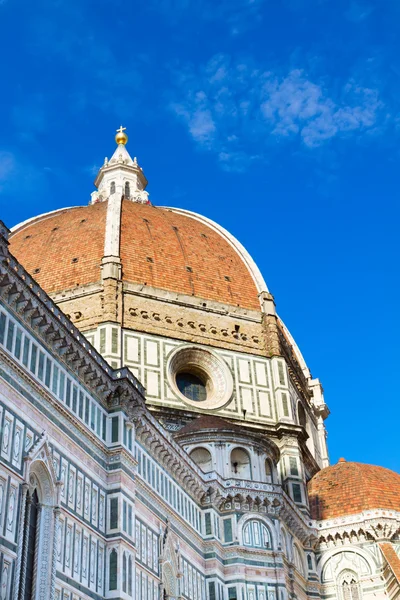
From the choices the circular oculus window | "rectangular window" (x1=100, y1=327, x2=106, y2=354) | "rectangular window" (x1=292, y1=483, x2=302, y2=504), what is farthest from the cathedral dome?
"rectangular window" (x1=100, y1=327, x2=106, y2=354)

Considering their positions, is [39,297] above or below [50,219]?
below

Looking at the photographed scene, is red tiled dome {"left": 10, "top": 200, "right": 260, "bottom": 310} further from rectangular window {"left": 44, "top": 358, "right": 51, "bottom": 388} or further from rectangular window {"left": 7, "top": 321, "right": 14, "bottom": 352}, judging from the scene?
rectangular window {"left": 7, "top": 321, "right": 14, "bottom": 352}

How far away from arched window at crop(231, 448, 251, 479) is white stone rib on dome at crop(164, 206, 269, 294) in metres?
16.3

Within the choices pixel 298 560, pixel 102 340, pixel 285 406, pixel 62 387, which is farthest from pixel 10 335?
pixel 285 406

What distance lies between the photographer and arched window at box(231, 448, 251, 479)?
131 ft

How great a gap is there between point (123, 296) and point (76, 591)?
82.6ft

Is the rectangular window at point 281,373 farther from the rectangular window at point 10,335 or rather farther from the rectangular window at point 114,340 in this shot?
the rectangular window at point 10,335

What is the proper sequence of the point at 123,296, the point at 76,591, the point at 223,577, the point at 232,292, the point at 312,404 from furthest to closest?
the point at 312,404 < the point at 232,292 < the point at 123,296 < the point at 223,577 < the point at 76,591

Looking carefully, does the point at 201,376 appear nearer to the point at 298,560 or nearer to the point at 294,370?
the point at 294,370

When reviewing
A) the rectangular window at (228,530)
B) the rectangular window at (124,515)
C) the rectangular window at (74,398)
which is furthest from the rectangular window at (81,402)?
the rectangular window at (228,530)

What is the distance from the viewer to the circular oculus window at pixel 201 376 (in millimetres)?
47750

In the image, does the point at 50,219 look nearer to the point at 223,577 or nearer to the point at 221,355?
the point at 221,355

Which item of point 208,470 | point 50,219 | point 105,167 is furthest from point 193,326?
point 105,167

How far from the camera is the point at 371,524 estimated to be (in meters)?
43.8
